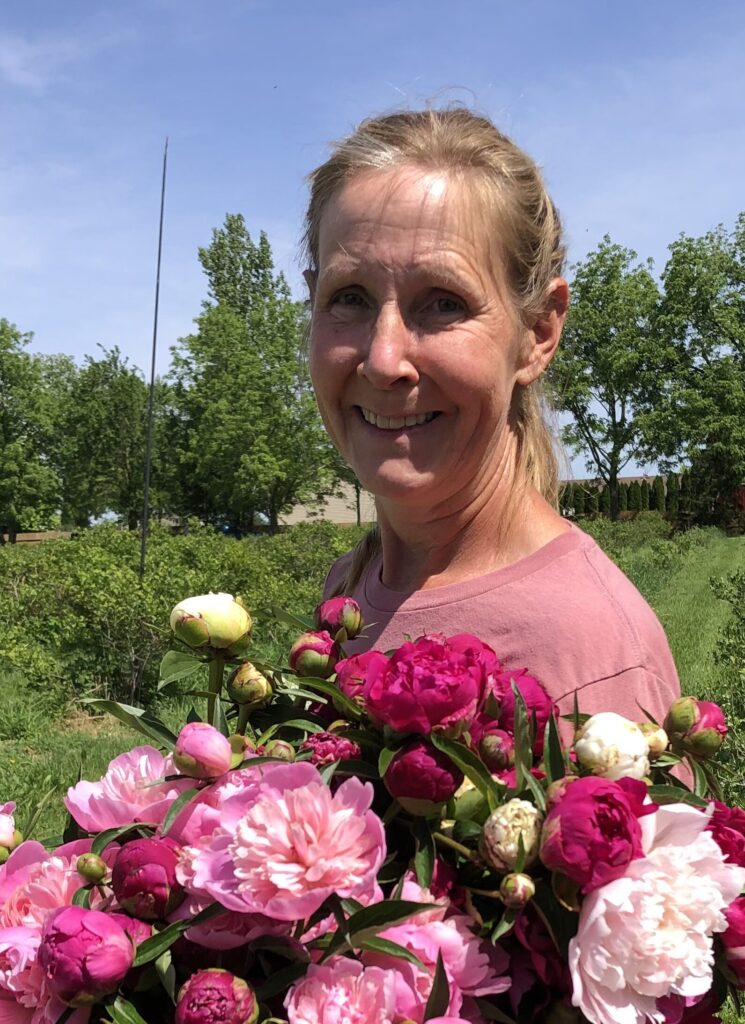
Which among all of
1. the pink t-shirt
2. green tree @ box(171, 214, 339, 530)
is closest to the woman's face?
the pink t-shirt

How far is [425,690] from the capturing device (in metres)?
0.89

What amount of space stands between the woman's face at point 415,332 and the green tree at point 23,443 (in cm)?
3532

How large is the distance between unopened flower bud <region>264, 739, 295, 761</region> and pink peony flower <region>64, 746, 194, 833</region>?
0.28ft

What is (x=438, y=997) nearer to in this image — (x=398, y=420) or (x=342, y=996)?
(x=342, y=996)

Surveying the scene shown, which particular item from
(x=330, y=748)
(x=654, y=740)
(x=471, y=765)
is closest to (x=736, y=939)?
(x=654, y=740)

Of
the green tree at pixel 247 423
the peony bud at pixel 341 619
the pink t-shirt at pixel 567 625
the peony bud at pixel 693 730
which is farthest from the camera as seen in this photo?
the green tree at pixel 247 423

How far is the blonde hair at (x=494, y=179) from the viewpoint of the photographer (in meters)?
1.58

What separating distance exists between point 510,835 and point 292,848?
19cm

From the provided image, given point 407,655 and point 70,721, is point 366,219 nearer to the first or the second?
point 407,655

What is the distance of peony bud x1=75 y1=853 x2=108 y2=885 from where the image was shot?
926 millimetres

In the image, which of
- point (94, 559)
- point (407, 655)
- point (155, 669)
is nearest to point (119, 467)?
point (94, 559)

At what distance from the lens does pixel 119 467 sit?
3509 centimetres

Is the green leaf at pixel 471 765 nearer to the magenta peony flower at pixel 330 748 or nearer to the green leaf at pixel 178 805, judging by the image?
the magenta peony flower at pixel 330 748

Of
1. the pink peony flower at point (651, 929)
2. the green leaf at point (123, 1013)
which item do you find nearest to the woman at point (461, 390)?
the pink peony flower at point (651, 929)
